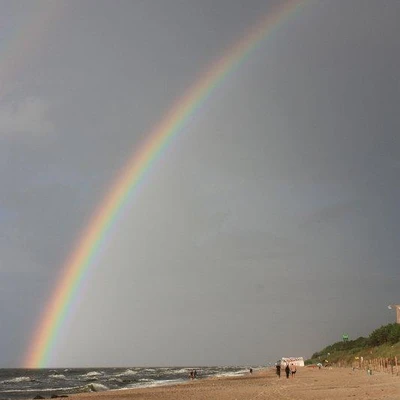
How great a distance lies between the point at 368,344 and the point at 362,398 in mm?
96047

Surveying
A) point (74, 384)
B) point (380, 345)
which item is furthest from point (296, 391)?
point (380, 345)

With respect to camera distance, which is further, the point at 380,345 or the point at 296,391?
the point at 380,345

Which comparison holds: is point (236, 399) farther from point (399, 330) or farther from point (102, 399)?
point (399, 330)

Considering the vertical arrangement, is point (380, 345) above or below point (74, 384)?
above

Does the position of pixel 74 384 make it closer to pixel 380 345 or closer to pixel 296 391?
pixel 296 391

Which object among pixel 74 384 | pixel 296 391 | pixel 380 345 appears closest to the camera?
pixel 296 391

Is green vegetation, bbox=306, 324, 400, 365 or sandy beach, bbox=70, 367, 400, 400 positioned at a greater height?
green vegetation, bbox=306, 324, 400, 365

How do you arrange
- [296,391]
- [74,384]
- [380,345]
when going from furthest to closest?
[380,345], [74,384], [296,391]

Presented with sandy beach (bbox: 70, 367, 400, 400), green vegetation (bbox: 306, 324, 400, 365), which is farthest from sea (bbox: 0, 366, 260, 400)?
green vegetation (bbox: 306, 324, 400, 365)

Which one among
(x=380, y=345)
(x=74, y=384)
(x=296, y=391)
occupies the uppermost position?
(x=380, y=345)

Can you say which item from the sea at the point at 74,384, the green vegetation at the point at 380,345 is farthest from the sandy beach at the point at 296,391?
the green vegetation at the point at 380,345

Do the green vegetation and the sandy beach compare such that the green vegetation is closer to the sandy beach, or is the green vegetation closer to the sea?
the sea

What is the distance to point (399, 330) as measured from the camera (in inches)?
3583

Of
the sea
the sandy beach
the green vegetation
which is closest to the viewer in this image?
the sandy beach
